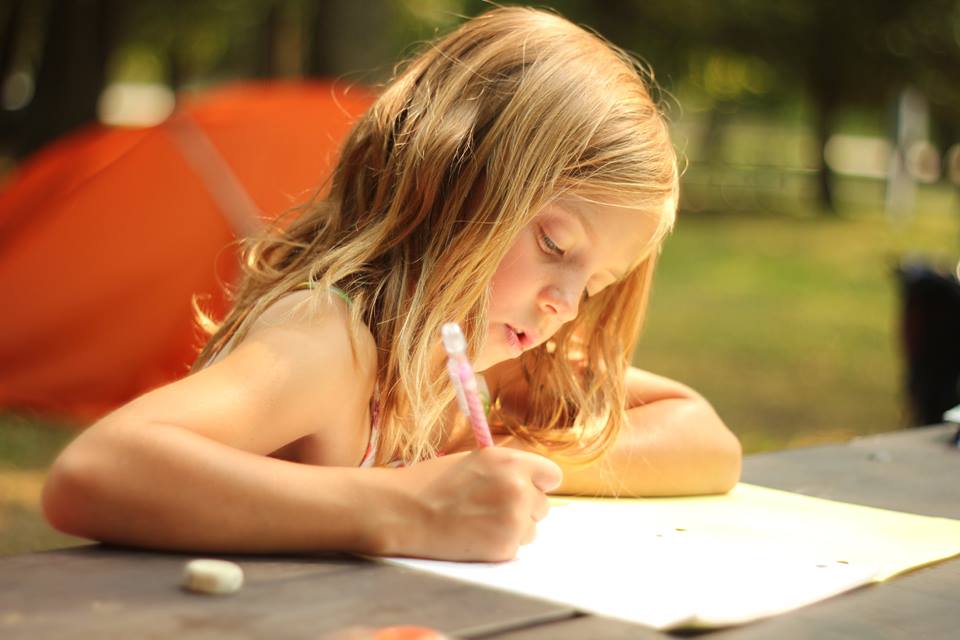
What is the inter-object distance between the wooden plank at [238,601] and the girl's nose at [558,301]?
0.39m

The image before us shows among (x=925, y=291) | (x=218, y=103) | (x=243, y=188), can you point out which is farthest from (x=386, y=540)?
(x=218, y=103)

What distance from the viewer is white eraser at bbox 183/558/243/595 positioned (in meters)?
0.94

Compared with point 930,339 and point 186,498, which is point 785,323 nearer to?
point 930,339

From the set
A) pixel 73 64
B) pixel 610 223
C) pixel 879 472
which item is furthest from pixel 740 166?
pixel 610 223

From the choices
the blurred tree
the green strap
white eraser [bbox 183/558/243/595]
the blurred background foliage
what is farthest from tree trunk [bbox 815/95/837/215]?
white eraser [bbox 183/558/243/595]

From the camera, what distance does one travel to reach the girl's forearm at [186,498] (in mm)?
1036

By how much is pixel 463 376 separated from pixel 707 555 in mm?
319

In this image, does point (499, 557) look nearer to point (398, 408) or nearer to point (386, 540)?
point (386, 540)


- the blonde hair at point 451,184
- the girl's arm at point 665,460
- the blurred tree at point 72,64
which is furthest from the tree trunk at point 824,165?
the blonde hair at point 451,184

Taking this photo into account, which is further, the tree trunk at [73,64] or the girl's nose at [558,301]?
the tree trunk at [73,64]

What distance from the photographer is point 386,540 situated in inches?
42.6

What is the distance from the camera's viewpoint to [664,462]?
153 cm

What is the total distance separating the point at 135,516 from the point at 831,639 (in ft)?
1.82

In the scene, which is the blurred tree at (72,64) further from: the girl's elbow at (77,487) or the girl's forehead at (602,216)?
the girl's elbow at (77,487)
